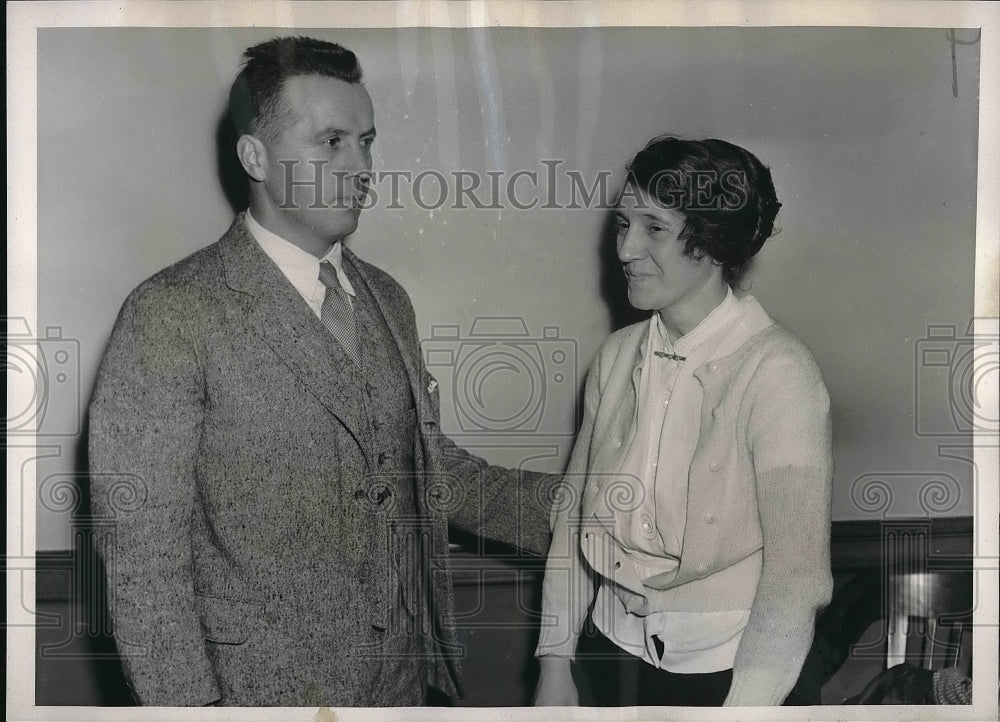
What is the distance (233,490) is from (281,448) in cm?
10

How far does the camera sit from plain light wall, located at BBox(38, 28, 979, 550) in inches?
69.2

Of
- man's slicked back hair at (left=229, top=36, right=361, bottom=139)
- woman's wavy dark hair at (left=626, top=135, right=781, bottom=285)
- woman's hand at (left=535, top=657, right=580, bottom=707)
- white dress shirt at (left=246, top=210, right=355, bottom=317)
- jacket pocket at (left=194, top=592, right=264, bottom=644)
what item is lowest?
woman's hand at (left=535, top=657, right=580, bottom=707)

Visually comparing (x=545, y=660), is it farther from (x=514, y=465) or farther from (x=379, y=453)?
(x=379, y=453)

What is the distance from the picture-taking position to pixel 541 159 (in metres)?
1.78

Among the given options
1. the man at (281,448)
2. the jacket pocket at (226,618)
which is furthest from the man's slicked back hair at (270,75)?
the jacket pocket at (226,618)

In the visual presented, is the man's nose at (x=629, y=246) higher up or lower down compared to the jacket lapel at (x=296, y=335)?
higher up

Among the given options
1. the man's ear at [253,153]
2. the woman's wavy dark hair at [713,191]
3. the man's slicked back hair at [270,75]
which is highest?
the man's slicked back hair at [270,75]

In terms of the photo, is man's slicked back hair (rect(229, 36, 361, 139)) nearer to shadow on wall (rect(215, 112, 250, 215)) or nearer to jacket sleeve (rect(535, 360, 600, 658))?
shadow on wall (rect(215, 112, 250, 215))

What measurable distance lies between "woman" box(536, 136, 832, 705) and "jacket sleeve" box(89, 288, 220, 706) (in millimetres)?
603

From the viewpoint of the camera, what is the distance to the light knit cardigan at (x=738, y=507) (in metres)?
1.72

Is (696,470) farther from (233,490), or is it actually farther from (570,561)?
(233,490)

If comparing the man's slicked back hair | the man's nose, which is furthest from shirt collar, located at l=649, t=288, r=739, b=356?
the man's slicked back hair

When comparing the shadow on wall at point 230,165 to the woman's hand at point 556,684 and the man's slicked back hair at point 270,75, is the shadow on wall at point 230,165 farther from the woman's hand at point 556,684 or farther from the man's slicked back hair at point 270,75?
the woman's hand at point 556,684

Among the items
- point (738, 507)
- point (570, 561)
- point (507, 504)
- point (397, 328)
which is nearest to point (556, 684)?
point (570, 561)
